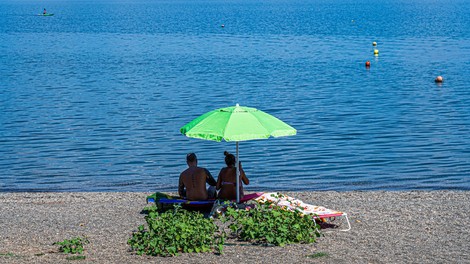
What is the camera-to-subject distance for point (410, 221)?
13.1 metres

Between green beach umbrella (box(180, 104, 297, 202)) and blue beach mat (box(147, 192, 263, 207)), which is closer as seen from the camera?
green beach umbrella (box(180, 104, 297, 202))

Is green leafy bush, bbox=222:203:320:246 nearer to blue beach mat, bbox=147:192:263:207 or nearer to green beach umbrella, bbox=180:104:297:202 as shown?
green beach umbrella, bbox=180:104:297:202

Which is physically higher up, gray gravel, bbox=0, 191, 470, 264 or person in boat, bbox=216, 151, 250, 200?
person in boat, bbox=216, 151, 250, 200

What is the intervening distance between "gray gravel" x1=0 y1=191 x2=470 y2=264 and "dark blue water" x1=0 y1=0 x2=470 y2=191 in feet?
10.1

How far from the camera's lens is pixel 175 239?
1082 centimetres

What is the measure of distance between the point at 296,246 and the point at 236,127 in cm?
252

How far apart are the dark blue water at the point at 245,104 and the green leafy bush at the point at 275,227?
6.78m

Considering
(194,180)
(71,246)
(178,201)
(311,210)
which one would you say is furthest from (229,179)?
(71,246)

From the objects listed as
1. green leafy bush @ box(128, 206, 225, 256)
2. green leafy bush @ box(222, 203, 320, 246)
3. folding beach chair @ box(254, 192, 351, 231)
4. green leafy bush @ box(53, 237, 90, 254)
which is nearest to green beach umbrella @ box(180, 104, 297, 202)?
folding beach chair @ box(254, 192, 351, 231)

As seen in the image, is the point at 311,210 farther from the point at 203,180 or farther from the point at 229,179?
the point at 203,180

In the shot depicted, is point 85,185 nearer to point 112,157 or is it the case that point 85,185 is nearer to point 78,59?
point 112,157

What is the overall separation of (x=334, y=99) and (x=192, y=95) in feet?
22.0

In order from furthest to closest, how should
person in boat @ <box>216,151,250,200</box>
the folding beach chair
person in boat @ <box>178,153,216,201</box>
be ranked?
person in boat @ <box>216,151,250,200</box>
person in boat @ <box>178,153,216,201</box>
the folding beach chair

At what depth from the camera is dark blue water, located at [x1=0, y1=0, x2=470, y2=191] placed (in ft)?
67.3
